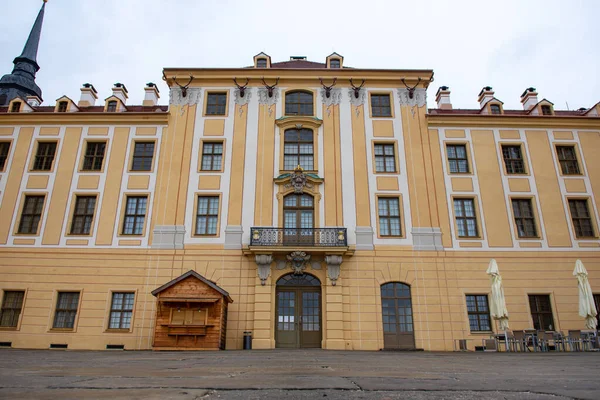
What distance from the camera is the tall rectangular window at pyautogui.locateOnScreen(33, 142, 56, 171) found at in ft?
77.8

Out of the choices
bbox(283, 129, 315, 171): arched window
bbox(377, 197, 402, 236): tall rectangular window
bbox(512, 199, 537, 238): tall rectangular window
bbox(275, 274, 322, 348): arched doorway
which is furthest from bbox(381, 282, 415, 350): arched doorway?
bbox(283, 129, 315, 171): arched window

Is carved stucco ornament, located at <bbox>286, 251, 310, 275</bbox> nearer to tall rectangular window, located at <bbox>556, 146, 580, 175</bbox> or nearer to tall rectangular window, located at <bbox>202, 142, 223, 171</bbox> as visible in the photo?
tall rectangular window, located at <bbox>202, 142, 223, 171</bbox>

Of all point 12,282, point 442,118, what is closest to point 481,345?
point 442,118

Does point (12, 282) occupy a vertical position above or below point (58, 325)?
above

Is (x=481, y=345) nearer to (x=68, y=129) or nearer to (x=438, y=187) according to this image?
(x=438, y=187)

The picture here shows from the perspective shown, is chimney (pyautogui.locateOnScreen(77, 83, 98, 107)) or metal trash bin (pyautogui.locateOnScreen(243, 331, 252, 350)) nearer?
metal trash bin (pyautogui.locateOnScreen(243, 331, 252, 350))

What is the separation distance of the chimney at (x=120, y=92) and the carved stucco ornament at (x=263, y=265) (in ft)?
45.8

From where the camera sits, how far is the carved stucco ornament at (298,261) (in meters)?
20.8

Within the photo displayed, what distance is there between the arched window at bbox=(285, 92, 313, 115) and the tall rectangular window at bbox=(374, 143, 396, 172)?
4.40m

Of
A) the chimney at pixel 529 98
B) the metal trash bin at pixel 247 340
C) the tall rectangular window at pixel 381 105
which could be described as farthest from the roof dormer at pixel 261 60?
the chimney at pixel 529 98

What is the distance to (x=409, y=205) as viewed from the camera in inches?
884

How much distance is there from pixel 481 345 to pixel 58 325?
1982 centimetres

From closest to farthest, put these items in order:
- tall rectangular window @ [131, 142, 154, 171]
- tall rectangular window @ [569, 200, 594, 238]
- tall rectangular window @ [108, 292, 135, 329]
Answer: tall rectangular window @ [108, 292, 135, 329], tall rectangular window @ [569, 200, 594, 238], tall rectangular window @ [131, 142, 154, 171]

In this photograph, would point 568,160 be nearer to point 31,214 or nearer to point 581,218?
point 581,218
